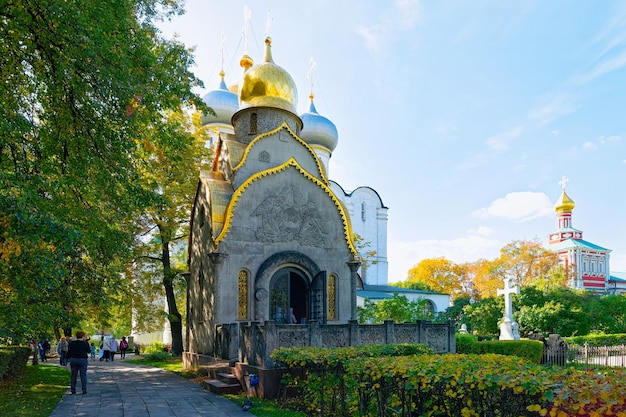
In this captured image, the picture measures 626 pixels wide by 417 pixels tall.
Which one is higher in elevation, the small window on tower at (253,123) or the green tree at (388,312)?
the small window on tower at (253,123)

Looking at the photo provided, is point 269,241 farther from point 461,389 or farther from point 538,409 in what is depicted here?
point 538,409

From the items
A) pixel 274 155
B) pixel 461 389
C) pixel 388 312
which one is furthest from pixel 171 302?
pixel 461 389

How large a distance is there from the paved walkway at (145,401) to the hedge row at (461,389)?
237 cm

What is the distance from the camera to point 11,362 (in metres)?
13.1

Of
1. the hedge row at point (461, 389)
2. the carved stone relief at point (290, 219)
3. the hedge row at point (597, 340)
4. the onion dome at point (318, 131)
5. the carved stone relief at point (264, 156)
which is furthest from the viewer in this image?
the onion dome at point (318, 131)

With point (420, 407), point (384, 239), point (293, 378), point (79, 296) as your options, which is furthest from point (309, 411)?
point (384, 239)

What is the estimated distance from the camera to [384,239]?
44.3m

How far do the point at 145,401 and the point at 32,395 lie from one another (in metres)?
2.88

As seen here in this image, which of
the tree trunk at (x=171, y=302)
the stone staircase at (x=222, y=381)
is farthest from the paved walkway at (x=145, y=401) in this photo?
the tree trunk at (x=171, y=302)

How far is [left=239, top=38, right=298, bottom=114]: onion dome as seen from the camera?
745 inches

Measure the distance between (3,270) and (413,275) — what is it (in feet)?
178

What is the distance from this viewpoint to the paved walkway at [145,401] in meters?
9.15

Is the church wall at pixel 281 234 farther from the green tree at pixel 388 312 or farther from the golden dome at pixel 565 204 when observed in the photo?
the golden dome at pixel 565 204

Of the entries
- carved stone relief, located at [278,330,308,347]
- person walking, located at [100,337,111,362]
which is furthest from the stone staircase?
person walking, located at [100,337,111,362]
